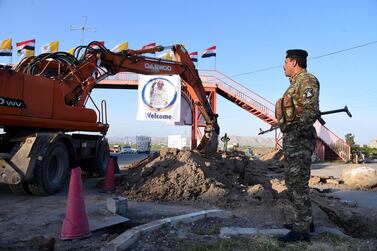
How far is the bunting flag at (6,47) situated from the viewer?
3133cm

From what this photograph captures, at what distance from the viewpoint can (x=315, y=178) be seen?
50.9 feet

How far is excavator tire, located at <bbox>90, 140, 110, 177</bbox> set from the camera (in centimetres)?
1378

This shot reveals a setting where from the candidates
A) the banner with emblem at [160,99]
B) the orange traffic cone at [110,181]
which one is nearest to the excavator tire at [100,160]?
the orange traffic cone at [110,181]

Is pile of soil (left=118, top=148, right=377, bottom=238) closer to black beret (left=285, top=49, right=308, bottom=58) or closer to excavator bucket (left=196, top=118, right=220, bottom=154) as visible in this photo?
excavator bucket (left=196, top=118, right=220, bottom=154)

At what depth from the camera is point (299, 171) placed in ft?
18.5

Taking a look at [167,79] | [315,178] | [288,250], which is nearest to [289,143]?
[288,250]

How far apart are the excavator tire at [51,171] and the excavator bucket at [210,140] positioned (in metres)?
5.20

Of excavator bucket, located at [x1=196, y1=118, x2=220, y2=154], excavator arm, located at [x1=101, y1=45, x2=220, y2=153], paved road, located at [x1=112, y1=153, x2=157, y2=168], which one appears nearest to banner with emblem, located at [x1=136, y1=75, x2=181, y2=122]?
paved road, located at [x1=112, y1=153, x2=157, y2=168]

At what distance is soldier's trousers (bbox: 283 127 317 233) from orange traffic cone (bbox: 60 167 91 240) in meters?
2.76

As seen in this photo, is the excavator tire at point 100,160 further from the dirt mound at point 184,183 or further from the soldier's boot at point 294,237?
the soldier's boot at point 294,237

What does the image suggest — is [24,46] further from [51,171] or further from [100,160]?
[51,171]

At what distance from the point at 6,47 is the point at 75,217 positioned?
28.9 metres

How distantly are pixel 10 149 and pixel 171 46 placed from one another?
20.7ft

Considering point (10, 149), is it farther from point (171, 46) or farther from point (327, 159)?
point (327, 159)
